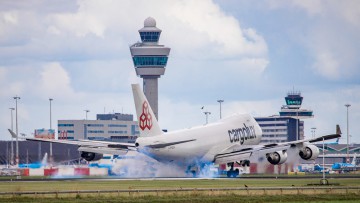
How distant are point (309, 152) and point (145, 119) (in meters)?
23.2

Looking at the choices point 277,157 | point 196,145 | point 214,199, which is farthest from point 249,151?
point 214,199

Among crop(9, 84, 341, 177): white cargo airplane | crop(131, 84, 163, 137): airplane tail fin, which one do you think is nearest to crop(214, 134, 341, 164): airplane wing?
crop(9, 84, 341, 177): white cargo airplane

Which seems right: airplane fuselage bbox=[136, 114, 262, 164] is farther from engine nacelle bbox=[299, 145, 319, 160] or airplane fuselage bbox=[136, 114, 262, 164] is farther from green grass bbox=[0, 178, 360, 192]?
engine nacelle bbox=[299, 145, 319, 160]

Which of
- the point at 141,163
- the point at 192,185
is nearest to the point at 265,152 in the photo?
the point at 141,163

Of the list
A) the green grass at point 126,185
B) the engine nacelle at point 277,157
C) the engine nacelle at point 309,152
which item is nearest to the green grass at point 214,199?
the green grass at point 126,185

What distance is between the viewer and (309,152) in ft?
434

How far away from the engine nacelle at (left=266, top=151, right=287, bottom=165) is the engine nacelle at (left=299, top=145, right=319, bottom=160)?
7.88 feet

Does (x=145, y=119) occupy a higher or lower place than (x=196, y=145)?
higher

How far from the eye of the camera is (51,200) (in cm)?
8119

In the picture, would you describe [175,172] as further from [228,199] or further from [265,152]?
[228,199]

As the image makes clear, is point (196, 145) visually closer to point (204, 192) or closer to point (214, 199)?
point (204, 192)

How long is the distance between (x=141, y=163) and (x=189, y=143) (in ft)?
21.2

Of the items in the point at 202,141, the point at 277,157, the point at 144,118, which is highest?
the point at 144,118

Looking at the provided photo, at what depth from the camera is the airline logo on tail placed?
122750 millimetres
